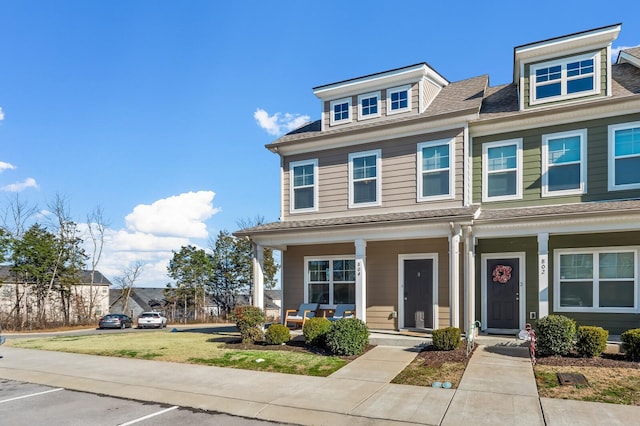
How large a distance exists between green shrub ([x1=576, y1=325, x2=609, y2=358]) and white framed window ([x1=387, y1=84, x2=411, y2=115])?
25.6ft

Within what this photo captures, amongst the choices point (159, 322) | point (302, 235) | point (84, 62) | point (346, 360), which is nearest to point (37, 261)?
point (159, 322)

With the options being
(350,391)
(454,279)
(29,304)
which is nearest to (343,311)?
(454,279)

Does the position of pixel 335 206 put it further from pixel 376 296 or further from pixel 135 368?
pixel 135 368

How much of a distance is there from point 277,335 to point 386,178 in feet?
18.3

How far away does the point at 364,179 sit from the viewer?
13.8 meters

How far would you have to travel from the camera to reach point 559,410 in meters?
5.96

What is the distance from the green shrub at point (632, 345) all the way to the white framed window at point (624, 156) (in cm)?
399

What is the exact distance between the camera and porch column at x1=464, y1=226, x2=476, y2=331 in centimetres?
1107

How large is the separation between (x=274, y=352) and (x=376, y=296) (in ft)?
13.7

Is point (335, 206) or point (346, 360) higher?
point (335, 206)

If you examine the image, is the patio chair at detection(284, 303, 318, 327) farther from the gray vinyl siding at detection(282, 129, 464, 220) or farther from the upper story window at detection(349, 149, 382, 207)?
the upper story window at detection(349, 149, 382, 207)

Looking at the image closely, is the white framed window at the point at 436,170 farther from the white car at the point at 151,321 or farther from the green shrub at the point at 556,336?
the white car at the point at 151,321

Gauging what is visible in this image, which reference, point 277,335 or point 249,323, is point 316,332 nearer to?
point 277,335

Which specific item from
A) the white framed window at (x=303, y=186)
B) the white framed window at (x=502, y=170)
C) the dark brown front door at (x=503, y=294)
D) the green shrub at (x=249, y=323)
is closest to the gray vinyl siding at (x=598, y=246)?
the dark brown front door at (x=503, y=294)
